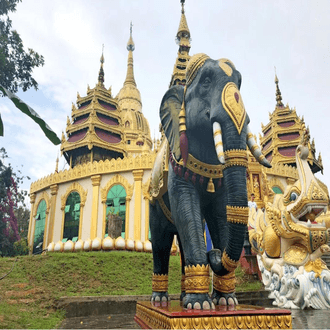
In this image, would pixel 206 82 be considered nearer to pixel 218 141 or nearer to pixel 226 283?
pixel 218 141

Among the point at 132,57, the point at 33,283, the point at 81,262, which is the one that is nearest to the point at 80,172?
the point at 81,262

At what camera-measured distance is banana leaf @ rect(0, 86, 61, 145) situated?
2.87 metres

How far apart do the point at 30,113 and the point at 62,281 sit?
6.22 meters

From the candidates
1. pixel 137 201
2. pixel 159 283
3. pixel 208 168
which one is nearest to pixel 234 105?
pixel 208 168

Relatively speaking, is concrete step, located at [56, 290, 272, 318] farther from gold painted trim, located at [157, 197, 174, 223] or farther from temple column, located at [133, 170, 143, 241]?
temple column, located at [133, 170, 143, 241]

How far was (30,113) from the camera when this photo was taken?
2.94 m

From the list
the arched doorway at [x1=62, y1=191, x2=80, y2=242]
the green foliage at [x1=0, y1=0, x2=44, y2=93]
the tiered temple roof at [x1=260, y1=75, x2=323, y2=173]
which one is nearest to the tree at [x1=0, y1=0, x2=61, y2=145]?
the green foliage at [x1=0, y1=0, x2=44, y2=93]

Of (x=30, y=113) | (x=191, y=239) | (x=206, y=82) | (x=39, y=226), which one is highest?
(x=39, y=226)

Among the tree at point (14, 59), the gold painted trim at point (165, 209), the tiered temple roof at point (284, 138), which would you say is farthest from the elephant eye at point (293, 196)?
the tiered temple roof at point (284, 138)

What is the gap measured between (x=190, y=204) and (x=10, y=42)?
11.4 meters

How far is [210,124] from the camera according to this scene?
3.24 meters

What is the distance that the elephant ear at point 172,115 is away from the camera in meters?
3.50

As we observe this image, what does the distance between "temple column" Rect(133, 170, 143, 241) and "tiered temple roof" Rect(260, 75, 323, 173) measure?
42.8ft

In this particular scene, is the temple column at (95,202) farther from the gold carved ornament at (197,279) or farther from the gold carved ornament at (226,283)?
the gold carved ornament at (197,279)
